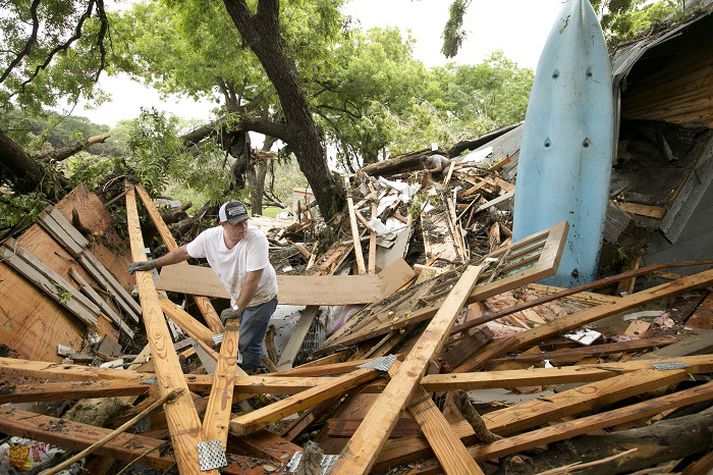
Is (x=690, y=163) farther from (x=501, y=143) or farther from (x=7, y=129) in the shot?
(x=7, y=129)

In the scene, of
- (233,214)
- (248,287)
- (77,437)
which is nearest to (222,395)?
(77,437)

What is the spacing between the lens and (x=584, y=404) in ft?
6.63

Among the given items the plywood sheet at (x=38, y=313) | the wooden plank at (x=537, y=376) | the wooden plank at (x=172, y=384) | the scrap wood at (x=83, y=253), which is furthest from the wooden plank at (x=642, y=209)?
the plywood sheet at (x=38, y=313)

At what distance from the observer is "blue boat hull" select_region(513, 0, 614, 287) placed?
4.40 m

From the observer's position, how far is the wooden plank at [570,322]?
283cm

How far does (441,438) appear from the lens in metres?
1.78

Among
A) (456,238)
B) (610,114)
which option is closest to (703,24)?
(610,114)

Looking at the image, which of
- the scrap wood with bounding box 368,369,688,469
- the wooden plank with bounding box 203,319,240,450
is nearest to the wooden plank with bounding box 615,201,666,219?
the scrap wood with bounding box 368,369,688,469

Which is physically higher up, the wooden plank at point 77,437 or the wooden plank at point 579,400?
the wooden plank at point 77,437

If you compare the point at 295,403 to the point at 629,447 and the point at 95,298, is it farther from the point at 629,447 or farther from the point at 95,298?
the point at 95,298

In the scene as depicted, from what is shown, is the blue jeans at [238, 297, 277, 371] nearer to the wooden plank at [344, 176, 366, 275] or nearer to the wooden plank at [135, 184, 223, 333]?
the wooden plank at [135, 184, 223, 333]

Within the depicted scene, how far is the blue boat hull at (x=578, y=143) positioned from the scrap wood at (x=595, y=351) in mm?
1503

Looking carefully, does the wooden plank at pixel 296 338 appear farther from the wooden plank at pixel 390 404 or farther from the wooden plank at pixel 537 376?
the wooden plank at pixel 537 376

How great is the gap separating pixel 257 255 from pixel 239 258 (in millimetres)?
193
